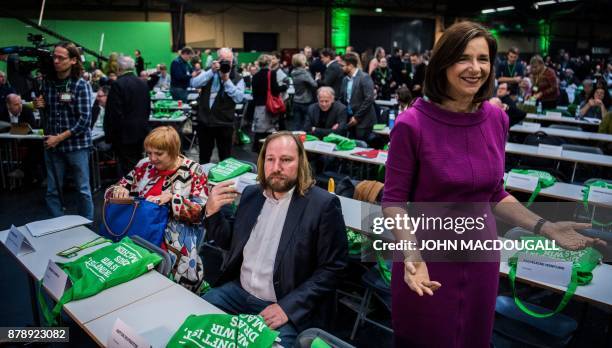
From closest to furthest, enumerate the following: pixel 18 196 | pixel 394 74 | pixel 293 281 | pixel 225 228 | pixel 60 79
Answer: pixel 293 281 < pixel 225 228 < pixel 60 79 < pixel 18 196 < pixel 394 74

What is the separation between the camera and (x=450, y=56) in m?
1.18

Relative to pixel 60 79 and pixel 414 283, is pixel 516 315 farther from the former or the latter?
pixel 60 79

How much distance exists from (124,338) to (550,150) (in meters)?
4.29

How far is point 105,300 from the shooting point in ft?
5.69

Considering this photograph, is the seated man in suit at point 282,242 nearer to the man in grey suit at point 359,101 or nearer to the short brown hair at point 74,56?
the short brown hair at point 74,56

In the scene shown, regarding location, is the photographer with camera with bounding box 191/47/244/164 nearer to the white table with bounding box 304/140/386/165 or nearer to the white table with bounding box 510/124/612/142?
the white table with bounding box 304/140/386/165

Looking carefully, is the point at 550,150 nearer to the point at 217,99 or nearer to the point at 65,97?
the point at 217,99

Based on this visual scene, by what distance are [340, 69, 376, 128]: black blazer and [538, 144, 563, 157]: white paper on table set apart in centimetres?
199

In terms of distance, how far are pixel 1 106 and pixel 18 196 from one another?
51.1 inches

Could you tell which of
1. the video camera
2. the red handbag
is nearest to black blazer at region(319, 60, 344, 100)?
the red handbag

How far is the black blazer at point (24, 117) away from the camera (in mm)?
5531

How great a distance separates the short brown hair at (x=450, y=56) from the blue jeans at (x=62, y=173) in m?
3.31

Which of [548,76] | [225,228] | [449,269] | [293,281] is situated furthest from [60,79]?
[548,76]

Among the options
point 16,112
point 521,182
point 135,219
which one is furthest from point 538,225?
point 16,112
